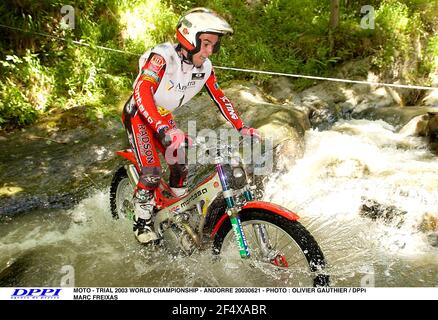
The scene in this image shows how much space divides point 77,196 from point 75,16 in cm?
556

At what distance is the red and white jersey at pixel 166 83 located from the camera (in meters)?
3.74

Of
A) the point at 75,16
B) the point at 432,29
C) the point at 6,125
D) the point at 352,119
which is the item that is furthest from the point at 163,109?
the point at 432,29

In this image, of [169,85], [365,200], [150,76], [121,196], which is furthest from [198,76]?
[365,200]

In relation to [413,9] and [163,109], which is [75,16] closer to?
[163,109]

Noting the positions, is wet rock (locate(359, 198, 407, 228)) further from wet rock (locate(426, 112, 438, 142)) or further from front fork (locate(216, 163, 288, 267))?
wet rock (locate(426, 112, 438, 142))

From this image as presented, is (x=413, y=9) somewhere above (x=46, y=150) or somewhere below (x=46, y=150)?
above

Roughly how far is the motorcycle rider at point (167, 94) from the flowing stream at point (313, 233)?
0.63 m

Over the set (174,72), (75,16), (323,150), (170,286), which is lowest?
(170,286)

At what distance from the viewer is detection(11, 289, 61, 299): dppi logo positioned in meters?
3.48

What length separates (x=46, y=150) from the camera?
697 centimetres

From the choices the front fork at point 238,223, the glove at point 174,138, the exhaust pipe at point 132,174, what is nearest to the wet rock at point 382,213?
the front fork at point 238,223

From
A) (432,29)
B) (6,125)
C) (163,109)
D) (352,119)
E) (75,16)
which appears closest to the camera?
(163,109)

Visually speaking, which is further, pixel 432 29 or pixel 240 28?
pixel 432 29

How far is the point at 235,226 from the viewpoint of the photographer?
356 centimetres
